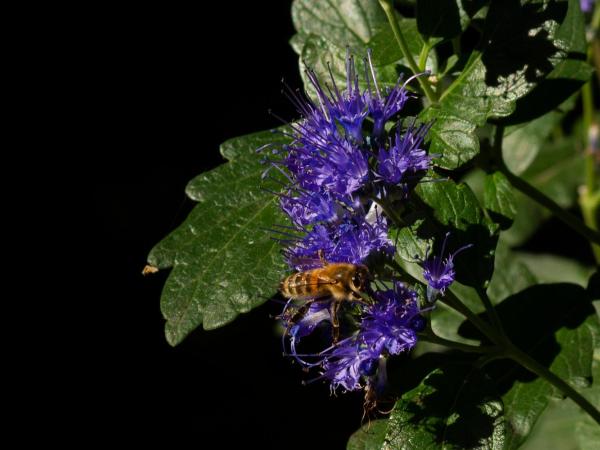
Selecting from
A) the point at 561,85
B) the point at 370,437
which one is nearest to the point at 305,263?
the point at 370,437

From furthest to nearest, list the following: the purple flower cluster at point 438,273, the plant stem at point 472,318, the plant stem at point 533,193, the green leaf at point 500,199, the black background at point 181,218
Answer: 1. the black background at point 181,218
2. the plant stem at point 533,193
3. the green leaf at point 500,199
4. the plant stem at point 472,318
5. the purple flower cluster at point 438,273

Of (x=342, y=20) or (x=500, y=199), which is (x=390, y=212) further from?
(x=342, y=20)

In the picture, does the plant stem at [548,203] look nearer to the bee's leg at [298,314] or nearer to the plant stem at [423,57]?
the plant stem at [423,57]

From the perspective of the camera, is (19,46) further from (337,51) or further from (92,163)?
(337,51)

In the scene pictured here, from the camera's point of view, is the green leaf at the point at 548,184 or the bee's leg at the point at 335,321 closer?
the bee's leg at the point at 335,321

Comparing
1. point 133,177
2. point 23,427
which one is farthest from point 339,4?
point 23,427

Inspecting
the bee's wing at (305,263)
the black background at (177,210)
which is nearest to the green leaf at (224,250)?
the bee's wing at (305,263)
